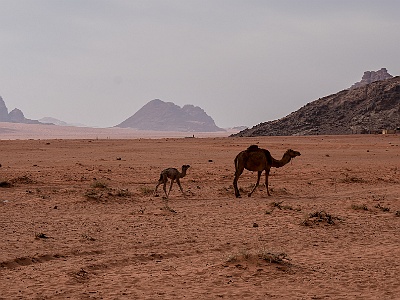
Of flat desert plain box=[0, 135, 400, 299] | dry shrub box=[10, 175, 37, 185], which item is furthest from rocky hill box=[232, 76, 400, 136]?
flat desert plain box=[0, 135, 400, 299]

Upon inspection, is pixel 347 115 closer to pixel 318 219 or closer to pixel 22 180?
pixel 22 180

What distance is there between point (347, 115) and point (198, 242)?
88115mm

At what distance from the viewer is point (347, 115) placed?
311 feet

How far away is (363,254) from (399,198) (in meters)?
8.79

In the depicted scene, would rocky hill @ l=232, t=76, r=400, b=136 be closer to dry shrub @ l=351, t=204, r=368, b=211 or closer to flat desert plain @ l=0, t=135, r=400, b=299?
flat desert plain @ l=0, t=135, r=400, b=299

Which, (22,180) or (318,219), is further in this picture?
(22,180)

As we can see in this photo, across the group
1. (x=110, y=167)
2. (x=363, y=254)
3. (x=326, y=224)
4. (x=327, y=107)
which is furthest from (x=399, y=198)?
(x=327, y=107)

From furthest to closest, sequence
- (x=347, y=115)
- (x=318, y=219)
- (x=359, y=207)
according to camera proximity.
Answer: (x=347, y=115)
(x=359, y=207)
(x=318, y=219)

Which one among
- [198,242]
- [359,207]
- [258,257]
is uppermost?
[359,207]

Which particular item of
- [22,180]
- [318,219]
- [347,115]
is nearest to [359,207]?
[318,219]

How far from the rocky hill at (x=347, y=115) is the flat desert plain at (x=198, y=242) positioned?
68563mm

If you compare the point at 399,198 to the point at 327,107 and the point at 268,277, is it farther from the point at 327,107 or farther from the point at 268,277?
the point at 327,107

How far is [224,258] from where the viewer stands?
32.3 feet

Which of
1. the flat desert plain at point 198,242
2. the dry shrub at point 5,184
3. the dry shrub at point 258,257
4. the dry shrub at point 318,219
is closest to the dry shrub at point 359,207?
the flat desert plain at point 198,242
